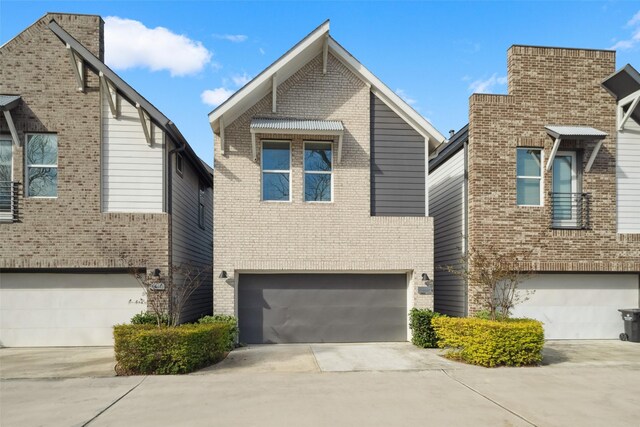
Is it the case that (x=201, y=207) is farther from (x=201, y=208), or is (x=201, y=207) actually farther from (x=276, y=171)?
(x=276, y=171)

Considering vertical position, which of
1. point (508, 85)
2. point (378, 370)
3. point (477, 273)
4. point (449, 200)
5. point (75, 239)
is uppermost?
point (508, 85)

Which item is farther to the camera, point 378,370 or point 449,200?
point 449,200

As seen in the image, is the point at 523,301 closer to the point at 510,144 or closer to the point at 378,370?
the point at 510,144

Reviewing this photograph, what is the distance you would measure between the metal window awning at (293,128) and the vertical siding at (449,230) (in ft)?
13.2

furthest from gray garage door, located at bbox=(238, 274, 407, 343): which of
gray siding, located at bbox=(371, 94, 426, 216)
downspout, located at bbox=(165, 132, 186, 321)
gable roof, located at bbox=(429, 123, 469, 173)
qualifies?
gable roof, located at bbox=(429, 123, 469, 173)

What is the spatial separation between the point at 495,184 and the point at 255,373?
27.2 ft

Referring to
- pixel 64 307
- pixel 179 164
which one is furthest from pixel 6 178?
pixel 179 164

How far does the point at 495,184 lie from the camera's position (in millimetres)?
13656

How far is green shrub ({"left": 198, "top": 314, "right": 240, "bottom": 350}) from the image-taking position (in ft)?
40.1

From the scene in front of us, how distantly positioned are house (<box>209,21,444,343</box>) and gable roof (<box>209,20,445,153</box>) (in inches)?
1.5

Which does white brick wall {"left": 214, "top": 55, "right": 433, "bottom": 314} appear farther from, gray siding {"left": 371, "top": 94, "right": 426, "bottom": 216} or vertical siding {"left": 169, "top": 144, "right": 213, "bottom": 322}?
vertical siding {"left": 169, "top": 144, "right": 213, "bottom": 322}

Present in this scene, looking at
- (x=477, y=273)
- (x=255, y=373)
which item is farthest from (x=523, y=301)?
(x=255, y=373)

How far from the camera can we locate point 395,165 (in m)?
13.7

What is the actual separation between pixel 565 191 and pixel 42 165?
14291 millimetres
